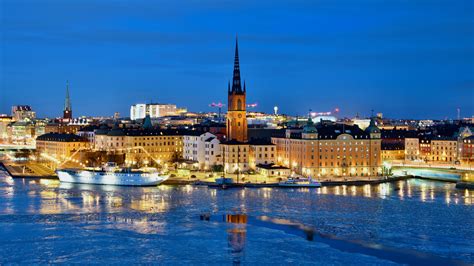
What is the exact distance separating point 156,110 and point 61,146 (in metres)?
40.5

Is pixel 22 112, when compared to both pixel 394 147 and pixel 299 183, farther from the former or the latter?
pixel 299 183

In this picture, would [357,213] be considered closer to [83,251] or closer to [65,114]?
[83,251]

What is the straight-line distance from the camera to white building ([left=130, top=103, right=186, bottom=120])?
8538 centimetres

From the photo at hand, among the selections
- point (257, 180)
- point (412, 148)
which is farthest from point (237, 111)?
point (412, 148)

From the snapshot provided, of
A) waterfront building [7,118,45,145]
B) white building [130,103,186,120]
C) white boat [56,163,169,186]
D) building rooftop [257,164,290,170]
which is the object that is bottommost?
white boat [56,163,169,186]

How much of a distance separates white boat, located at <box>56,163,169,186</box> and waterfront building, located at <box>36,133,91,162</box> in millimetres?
11126

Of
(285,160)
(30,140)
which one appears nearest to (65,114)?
(30,140)

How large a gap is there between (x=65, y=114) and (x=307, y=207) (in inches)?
2431

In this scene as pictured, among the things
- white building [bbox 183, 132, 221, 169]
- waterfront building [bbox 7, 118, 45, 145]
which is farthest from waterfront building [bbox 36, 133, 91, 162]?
waterfront building [bbox 7, 118, 45, 145]

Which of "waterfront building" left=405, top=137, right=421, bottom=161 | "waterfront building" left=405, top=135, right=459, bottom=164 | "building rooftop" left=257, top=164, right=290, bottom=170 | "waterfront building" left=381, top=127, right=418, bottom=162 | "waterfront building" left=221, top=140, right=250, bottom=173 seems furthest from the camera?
"waterfront building" left=405, top=137, right=421, bottom=161

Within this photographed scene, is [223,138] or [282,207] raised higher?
[223,138]

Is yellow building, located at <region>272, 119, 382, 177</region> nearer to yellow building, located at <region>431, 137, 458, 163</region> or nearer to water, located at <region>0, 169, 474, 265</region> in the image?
water, located at <region>0, 169, 474, 265</region>

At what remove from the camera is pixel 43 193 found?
2664 centimetres

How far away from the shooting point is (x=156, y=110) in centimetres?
8562
